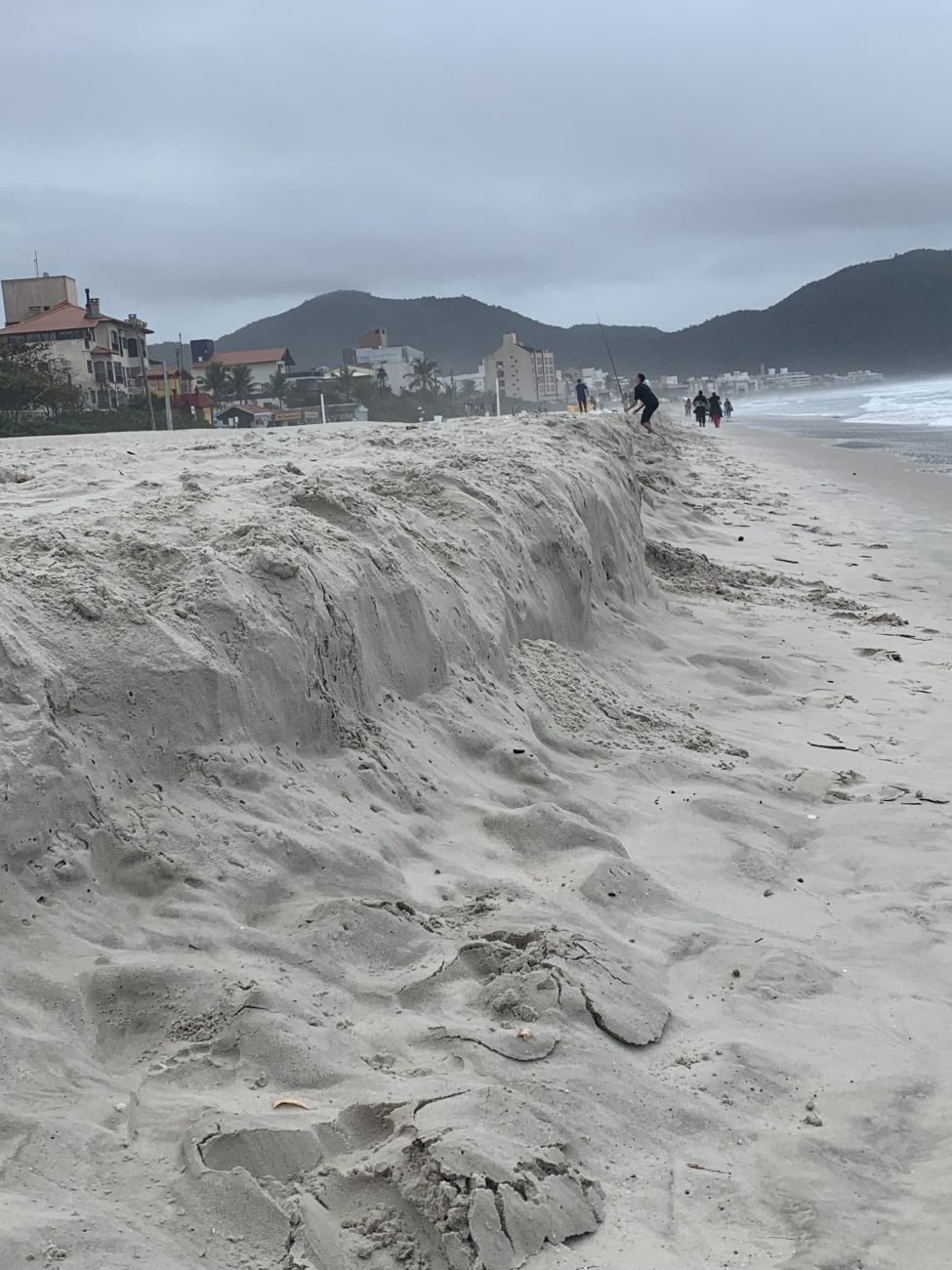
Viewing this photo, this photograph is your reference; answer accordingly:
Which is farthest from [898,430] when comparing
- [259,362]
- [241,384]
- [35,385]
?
[259,362]

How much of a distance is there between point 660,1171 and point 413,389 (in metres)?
56.1

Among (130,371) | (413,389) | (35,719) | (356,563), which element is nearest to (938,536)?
(356,563)

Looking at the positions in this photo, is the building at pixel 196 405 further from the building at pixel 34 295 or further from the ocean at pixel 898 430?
the ocean at pixel 898 430

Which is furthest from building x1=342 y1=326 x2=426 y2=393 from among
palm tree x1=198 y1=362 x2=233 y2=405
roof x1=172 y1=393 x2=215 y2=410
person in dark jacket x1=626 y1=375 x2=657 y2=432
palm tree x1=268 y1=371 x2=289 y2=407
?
person in dark jacket x1=626 y1=375 x2=657 y2=432

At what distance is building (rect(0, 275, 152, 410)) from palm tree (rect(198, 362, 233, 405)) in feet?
20.2

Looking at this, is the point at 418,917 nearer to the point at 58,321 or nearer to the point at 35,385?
the point at 35,385

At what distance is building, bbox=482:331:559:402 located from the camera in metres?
88.7

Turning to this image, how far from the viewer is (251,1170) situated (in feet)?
7.28

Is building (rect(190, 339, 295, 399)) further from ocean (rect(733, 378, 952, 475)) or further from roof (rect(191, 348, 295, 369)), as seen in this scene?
ocean (rect(733, 378, 952, 475))

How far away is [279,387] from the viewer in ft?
154

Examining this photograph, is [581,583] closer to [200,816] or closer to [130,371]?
[200,816]

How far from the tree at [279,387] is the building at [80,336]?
686 centimetres

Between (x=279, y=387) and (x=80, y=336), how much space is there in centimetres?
1409

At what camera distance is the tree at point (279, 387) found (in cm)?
4444
